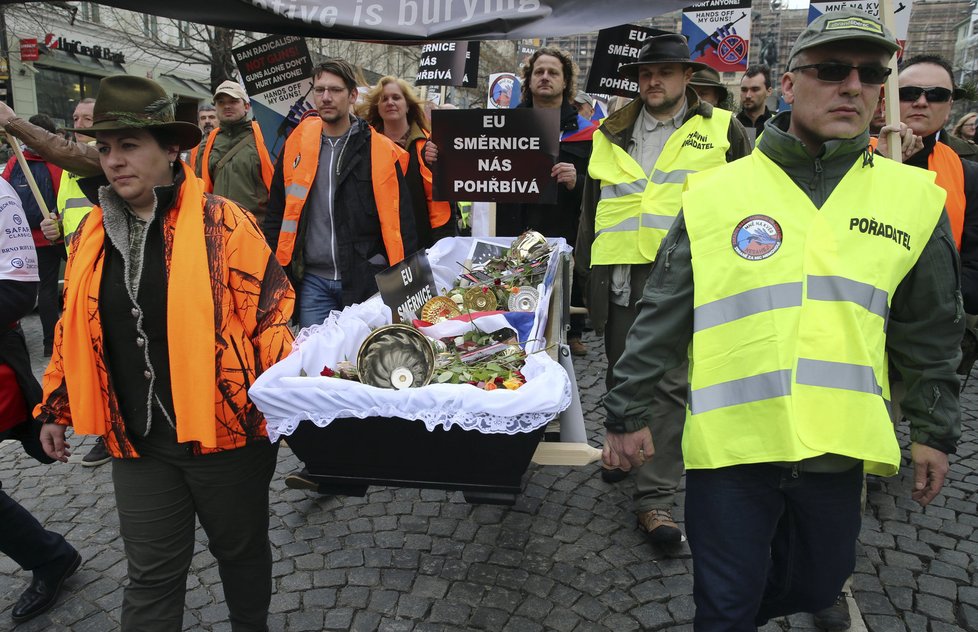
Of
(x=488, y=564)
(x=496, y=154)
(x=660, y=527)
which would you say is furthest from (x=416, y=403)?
(x=496, y=154)

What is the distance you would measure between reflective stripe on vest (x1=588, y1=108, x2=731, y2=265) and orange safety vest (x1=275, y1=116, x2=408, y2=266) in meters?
1.20

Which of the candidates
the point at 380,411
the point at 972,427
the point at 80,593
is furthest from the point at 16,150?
the point at 972,427

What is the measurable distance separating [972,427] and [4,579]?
20.8 ft

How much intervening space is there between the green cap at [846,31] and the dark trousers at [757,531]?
1241 millimetres

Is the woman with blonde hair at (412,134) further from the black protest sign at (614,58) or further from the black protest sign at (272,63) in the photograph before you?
the black protest sign at (614,58)

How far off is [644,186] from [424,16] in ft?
6.67

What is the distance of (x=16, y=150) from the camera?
16.0ft

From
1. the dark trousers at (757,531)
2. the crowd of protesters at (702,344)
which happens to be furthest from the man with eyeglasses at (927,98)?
the dark trousers at (757,531)

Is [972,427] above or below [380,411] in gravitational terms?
below

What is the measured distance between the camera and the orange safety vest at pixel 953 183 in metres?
3.49

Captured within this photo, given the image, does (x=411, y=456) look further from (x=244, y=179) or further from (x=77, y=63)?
(x=77, y=63)

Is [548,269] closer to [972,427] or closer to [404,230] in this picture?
[404,230]

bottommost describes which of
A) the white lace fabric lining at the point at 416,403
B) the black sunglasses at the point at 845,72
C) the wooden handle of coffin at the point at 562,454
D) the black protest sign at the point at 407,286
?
the wooden handle of coffin at the point at 562,454

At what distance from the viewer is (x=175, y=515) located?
254cm
